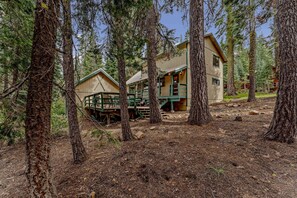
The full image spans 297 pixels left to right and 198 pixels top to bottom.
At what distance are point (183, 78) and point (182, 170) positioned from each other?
432 inches

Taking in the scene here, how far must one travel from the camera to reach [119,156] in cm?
392

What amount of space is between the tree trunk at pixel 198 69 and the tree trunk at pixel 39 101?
15.8 ft

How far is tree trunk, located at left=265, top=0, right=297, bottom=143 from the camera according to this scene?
3.89 metres

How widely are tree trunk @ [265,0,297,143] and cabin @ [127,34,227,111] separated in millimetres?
7900

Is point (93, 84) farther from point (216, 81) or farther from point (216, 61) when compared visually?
point (216, 61)

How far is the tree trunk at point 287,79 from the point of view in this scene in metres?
3.89

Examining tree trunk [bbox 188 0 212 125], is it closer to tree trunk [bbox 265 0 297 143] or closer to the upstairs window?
tree trunk [bbox 265 0 297 143]

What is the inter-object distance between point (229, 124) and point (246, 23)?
17.1ft

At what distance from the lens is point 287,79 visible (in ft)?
12.8

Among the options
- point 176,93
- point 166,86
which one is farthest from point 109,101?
point 166,86

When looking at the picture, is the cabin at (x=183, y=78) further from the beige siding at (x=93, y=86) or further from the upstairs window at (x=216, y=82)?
the beige siding at (x=93, y=86)

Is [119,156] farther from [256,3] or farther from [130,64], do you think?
[256,3]

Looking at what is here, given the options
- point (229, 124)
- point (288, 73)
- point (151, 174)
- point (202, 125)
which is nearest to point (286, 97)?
point (288, 73)

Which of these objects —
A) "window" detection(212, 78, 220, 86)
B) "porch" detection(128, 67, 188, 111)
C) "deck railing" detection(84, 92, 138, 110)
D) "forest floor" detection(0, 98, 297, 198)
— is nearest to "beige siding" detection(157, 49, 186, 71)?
"porch" detection(128, 67, 188, 111)
